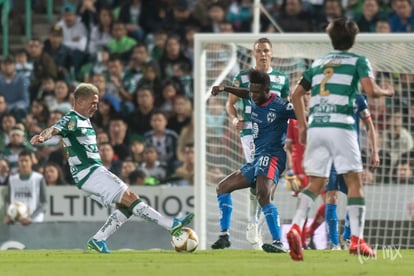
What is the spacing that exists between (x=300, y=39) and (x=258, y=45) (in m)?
1.76

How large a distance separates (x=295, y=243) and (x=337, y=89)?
1354 mm

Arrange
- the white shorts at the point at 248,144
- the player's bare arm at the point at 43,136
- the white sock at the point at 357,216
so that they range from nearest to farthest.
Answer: the white sock at the point at 357,216
the player's bare arm at the point at 43,136
the white shorts at the point at 248,144

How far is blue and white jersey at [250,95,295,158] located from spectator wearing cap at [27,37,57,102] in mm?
10102

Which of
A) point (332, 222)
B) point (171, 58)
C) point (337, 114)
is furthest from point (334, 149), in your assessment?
point (171, 58)

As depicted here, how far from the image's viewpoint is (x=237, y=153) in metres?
18.4

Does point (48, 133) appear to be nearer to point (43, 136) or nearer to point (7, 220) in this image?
point (43, 136)

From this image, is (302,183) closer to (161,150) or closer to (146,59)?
(161,150)

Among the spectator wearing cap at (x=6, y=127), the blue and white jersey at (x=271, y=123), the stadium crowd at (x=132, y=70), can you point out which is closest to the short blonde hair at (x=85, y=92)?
the blue and white jersey at (x=271, y=123)

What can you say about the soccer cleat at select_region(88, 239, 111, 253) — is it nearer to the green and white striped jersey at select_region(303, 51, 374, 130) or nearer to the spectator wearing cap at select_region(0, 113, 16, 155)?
the green and white striped jersey at select_region(303, 51, 374, 130)

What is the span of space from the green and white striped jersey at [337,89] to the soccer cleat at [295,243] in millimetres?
933

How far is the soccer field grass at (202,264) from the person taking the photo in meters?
11.2

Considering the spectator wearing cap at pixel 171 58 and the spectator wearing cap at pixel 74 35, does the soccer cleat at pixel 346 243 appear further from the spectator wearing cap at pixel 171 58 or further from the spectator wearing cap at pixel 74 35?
the spectator wearing cap at pixel 74 35

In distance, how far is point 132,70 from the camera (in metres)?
23.4

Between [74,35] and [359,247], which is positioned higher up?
[74,35]
